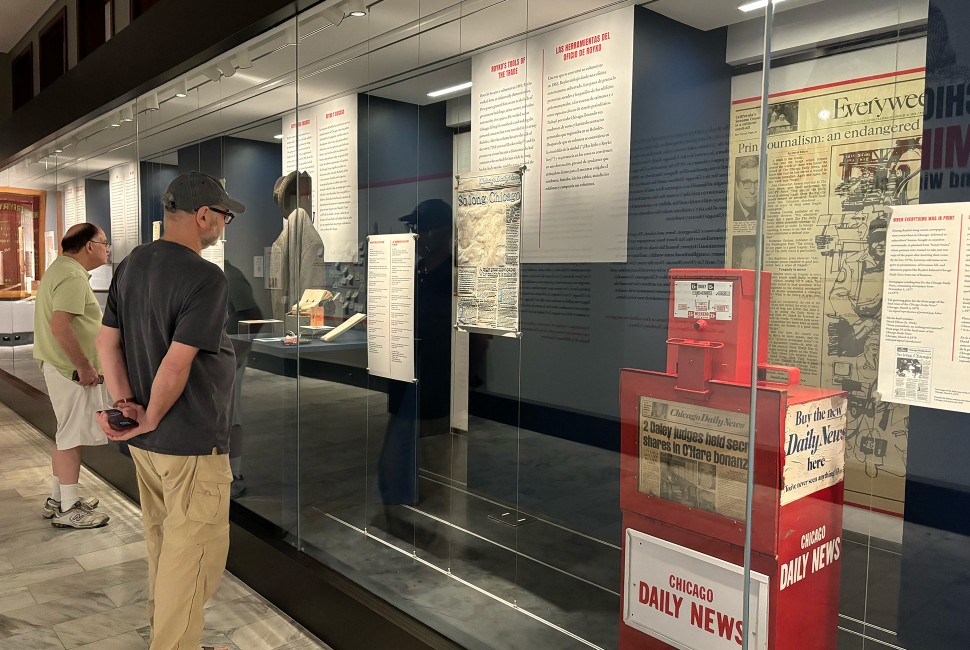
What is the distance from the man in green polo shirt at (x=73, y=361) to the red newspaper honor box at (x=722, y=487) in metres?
3.58

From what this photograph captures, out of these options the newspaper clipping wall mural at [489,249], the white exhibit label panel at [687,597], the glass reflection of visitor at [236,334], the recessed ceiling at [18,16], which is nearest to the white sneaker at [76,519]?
the glass reflection of visitor at [236,334]

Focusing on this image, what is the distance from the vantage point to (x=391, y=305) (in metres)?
2.95

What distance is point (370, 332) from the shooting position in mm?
3066

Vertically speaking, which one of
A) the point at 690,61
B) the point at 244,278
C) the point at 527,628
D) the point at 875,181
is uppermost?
the point at 690,61

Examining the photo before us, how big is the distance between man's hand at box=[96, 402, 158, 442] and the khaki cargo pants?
98mm

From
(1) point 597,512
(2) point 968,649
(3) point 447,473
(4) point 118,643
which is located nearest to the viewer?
(2) point 968,649

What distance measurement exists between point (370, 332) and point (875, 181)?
6.72 ft

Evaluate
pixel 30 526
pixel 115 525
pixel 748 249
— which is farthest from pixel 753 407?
pixel 30 526

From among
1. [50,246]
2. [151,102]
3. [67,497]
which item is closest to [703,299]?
[151,102]

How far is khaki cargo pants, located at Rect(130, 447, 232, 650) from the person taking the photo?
242cm

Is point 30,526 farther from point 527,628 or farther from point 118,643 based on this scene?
point 527,628

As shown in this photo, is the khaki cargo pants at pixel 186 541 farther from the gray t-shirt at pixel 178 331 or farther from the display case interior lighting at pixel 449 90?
the display case interior lighting at pixel 449 90

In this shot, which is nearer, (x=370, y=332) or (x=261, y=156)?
(x=370, y=332)

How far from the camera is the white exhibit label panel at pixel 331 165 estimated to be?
3.08 metres
